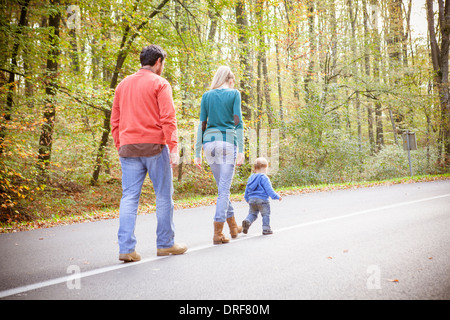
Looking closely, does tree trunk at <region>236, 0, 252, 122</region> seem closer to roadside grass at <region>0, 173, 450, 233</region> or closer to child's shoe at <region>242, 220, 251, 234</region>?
roadside grass at <region>0, 173, 450, 233</region>

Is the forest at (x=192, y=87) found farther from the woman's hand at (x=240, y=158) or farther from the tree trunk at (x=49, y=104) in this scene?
the woman's hand at (x=240, y=158)

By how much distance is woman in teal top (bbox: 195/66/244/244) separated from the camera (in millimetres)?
4742

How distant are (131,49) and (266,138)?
824cm

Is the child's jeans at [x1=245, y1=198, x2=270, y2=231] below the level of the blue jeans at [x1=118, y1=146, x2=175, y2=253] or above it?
below

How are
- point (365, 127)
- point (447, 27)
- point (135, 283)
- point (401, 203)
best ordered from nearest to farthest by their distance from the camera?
point (135, 283) → point (401, 203) → point (447, 27) → point (365, 127)

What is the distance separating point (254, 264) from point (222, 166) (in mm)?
1472

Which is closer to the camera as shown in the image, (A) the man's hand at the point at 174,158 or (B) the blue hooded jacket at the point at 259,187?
(A) the man's hand at the point at 174,158

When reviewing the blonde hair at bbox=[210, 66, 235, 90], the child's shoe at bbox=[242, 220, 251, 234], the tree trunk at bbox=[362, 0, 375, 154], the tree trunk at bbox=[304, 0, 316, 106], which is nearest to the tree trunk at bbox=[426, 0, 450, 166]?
the tree trunk at bbox=[362, 0, 375, 154]

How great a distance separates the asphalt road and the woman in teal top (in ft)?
1.89

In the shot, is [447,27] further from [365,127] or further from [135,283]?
[135,283]

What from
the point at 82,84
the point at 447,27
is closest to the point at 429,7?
the point at 447,27

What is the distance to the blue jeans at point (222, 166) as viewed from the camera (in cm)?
472

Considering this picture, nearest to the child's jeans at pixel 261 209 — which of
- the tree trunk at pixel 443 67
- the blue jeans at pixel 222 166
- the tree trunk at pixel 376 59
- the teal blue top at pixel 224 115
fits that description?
the blue jeans at pixel 222 166
